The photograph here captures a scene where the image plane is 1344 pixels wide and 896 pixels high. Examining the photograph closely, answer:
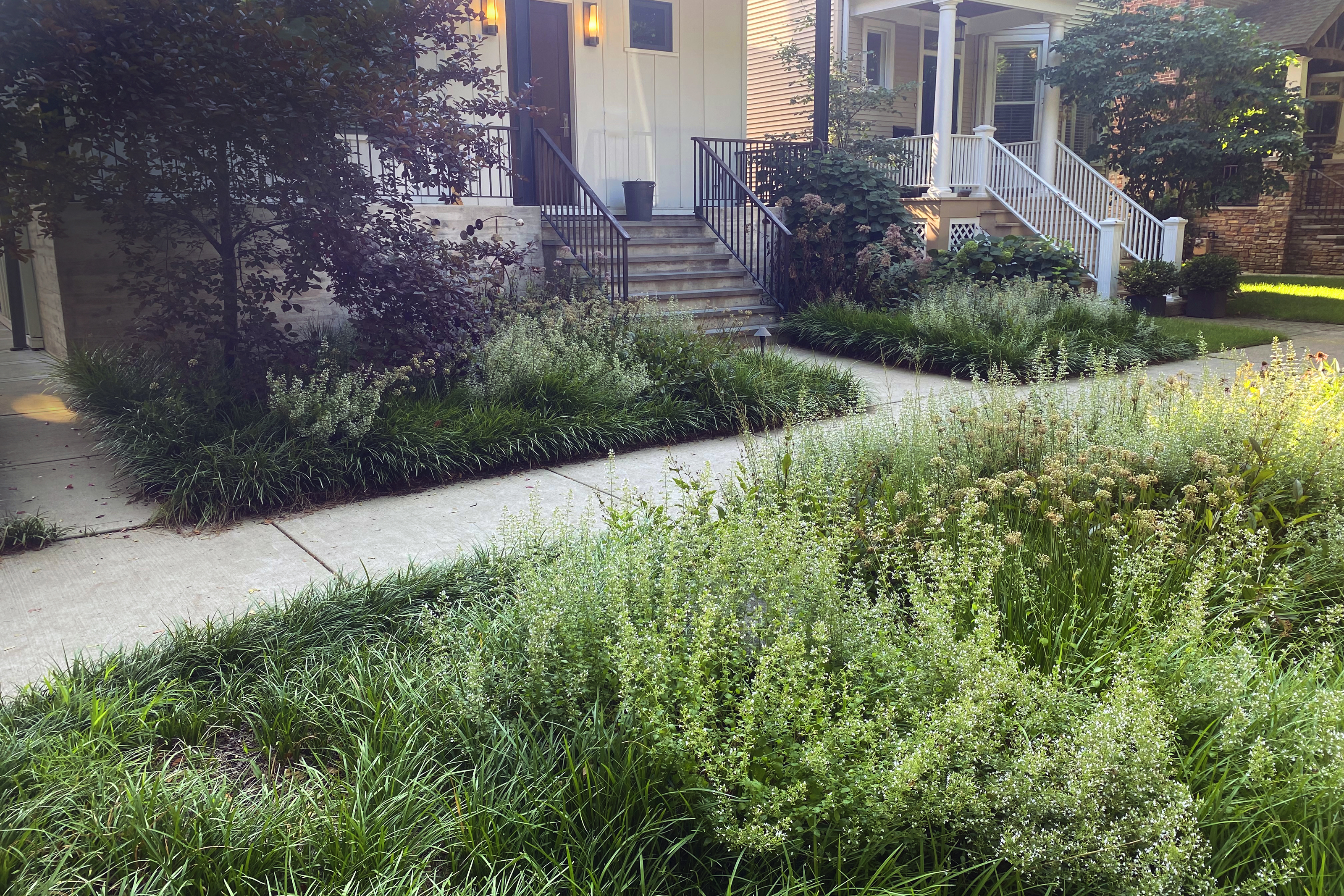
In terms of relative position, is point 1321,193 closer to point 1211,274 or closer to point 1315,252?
point 1315,252

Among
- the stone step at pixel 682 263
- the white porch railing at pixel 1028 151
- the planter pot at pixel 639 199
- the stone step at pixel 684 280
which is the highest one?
the white porch railing at pixel 1028 151

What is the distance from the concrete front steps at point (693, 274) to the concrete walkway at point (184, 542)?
3.92 metres

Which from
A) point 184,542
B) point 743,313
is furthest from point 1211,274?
point 184,542

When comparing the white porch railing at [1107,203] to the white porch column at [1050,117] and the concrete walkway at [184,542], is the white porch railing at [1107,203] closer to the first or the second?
the white porch column at [1050,117]

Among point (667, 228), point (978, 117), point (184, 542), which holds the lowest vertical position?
point (184, 542)

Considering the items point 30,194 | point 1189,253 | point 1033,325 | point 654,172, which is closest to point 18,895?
point 30,194

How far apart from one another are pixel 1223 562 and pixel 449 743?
227 cm

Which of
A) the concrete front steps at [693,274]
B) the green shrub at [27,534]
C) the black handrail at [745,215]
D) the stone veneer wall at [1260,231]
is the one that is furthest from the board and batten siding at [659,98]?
the stone veneer wall at [1260,231]

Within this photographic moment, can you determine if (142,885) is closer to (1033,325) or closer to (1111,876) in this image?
(1111,876)

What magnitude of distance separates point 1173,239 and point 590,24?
837 cm

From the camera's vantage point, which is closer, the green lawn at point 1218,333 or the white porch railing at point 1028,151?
the green lawn at point 1218,333

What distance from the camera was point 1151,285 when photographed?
1265 centimetres

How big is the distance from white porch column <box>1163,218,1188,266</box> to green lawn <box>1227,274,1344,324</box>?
42.7 inches

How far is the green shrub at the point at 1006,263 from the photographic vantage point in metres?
10.7
